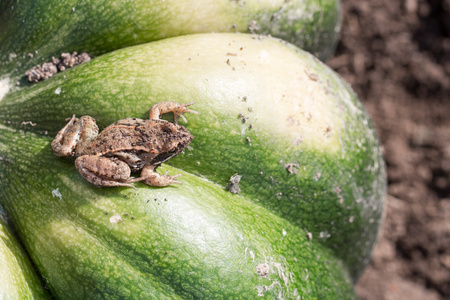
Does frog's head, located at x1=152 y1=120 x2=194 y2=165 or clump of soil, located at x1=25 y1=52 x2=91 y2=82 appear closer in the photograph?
frog's head, located at x1=152 y1=120 x2=194 y2=165

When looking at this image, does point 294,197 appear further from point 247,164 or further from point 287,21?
point 287,21

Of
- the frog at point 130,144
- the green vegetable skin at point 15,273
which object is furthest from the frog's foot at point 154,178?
the green vegetable skin at point 15,273

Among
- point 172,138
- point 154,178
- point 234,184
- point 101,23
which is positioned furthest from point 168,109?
point 101,23

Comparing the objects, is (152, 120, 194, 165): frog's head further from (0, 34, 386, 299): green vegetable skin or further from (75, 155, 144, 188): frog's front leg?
(75, 155, 144, 188): frog's front leg

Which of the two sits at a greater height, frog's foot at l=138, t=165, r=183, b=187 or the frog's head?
the frog's head

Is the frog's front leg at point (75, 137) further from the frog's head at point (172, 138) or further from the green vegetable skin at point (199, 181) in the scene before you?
the frog's head at point (172, 138)

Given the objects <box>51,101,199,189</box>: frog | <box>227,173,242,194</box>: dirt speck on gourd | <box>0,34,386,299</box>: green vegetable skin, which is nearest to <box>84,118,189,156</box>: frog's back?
<box>51,101,199,189</box>: frog

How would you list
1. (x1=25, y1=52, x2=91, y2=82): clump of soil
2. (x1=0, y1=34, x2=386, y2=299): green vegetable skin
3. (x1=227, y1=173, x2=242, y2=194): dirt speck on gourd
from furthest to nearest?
(x1=25, y1=52, x2=91, y2=82): clump of soil
(x1=227, y1=173, x2=242, y2=194): dirt speck on gourd
(x1=0, y1=34, x2=386, y2=299): green vegetable skin
